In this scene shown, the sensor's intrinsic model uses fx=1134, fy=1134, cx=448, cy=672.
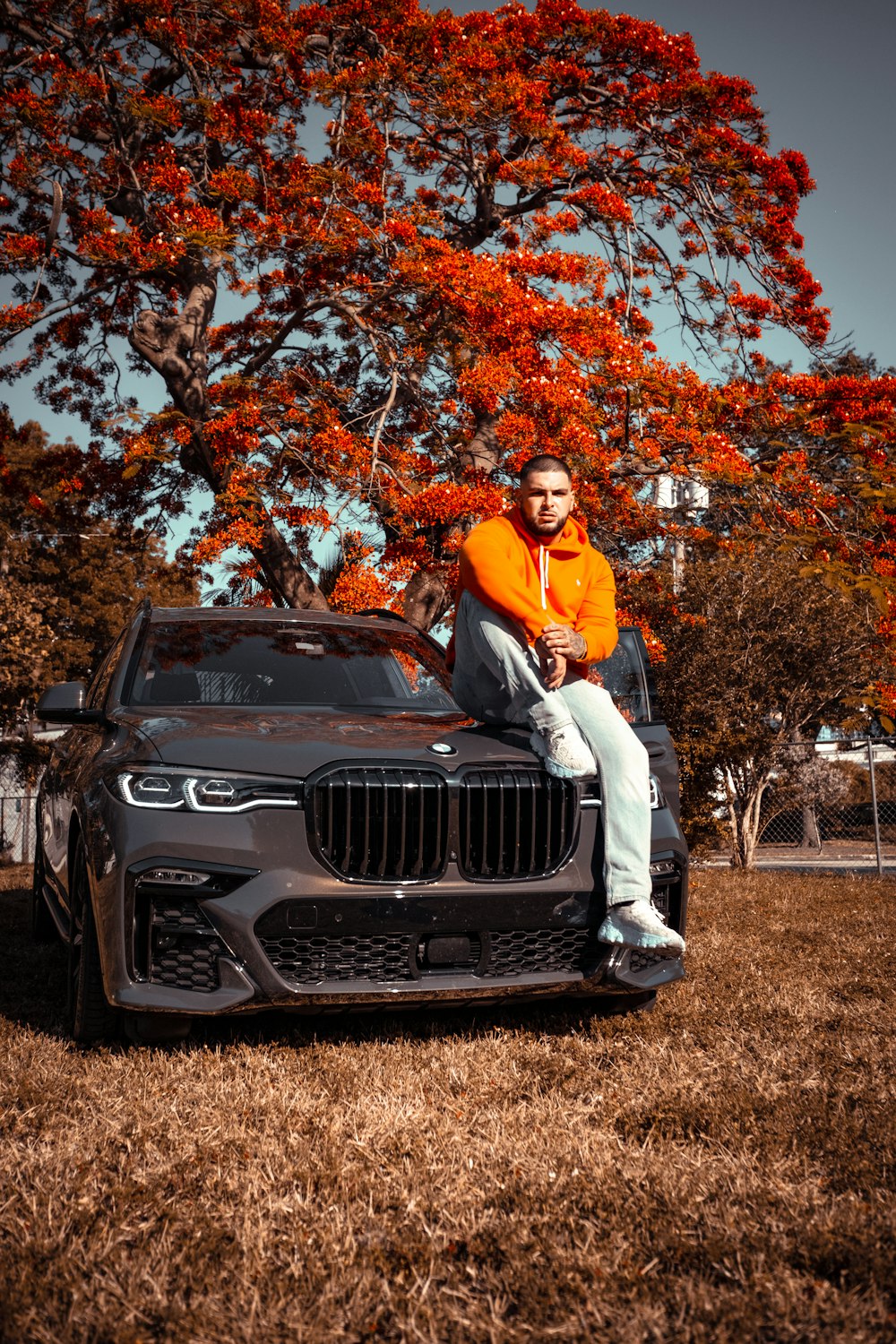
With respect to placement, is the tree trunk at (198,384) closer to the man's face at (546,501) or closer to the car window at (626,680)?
the car window at (626,680)

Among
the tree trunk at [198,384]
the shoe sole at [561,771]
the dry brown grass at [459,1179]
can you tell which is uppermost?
the tree trunk at [198,384]

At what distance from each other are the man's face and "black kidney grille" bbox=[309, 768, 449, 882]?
1.19 meters

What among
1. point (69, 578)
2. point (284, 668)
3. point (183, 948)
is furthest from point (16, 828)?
point (183, 948)

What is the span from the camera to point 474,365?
1108cm

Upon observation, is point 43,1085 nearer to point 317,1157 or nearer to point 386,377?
point 317,1157

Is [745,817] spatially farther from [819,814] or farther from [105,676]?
[105,676]

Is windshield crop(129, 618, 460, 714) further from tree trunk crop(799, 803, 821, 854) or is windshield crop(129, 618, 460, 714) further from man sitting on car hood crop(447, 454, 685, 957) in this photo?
tree trunk crop(799, 803, 821, 854)

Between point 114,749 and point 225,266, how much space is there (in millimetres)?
10067

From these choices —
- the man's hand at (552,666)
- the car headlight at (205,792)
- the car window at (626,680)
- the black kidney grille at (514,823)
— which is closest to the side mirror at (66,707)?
the car headlight at (205,792)

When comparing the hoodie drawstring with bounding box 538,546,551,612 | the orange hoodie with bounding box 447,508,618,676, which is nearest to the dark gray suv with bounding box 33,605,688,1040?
the orange hoodie with bounding box 447,508,618,676

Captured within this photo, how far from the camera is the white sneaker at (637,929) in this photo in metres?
3.83

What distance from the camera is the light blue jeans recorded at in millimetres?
3889

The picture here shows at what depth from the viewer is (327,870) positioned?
3.58 metres

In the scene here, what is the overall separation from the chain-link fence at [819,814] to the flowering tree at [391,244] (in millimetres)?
3818
